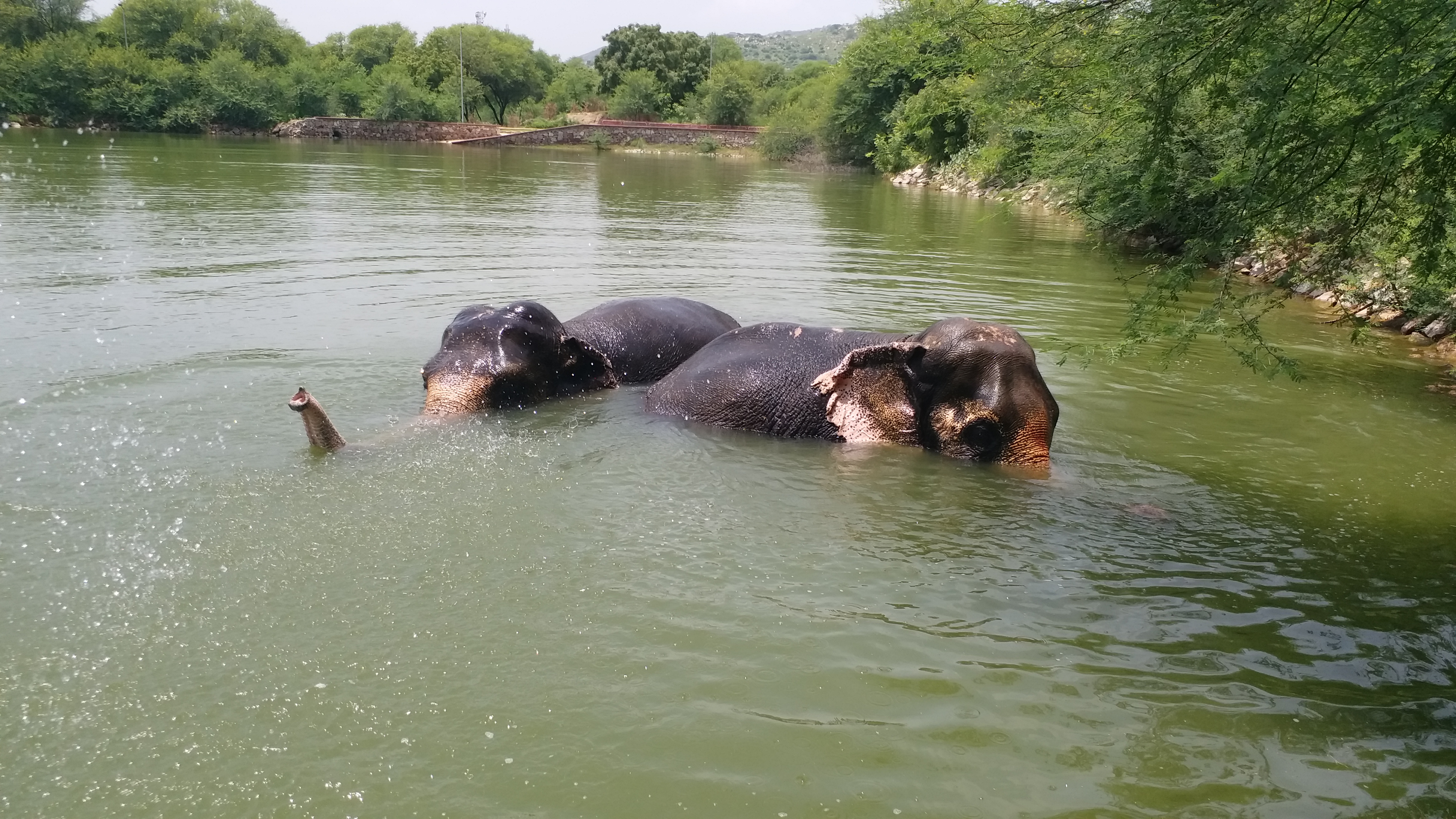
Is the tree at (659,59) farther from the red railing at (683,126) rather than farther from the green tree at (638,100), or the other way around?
the red railing at (683,126)

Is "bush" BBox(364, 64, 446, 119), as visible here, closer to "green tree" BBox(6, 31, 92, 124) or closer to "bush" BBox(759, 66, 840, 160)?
"green tree" BBox(6, 31, 92, 124)

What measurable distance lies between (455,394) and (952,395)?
415 cm

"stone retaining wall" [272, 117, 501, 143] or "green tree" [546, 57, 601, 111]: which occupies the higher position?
"green tree" [546, 57, 601, 111]

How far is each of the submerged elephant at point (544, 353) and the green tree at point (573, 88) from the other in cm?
11829

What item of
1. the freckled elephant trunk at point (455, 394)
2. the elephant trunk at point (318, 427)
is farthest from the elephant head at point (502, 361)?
the elephant trunk at point (318, 427)

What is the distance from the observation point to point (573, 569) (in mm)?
5867

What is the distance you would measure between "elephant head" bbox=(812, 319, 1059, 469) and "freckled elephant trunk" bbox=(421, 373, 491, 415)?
287 centimetres

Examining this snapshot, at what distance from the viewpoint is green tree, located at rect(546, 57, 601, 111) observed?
4904 inches

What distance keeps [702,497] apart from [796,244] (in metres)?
16.2

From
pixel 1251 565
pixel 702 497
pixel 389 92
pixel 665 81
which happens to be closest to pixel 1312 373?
pixel 1251 565

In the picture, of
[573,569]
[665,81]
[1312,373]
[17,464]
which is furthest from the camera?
[665,81]

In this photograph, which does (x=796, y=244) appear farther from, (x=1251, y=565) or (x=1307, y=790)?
(x=1307, y=790)

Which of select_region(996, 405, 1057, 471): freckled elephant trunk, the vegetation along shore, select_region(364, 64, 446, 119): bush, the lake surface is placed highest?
select_region(364, 64, 446, 119): bush

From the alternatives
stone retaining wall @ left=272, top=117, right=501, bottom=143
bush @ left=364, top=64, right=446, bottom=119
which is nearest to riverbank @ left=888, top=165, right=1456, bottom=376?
stone retaining wall @ left=272, top=117, right=501, bottom=143
